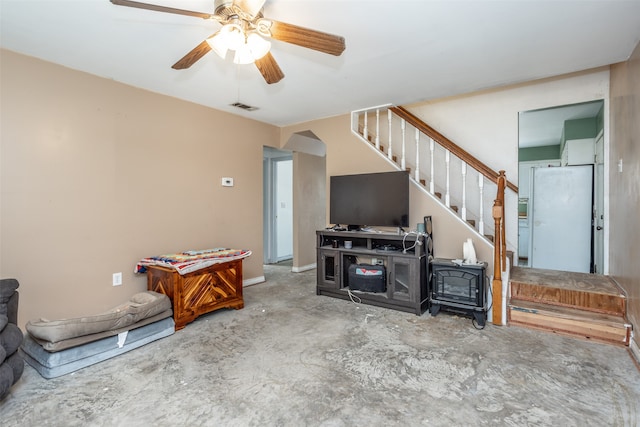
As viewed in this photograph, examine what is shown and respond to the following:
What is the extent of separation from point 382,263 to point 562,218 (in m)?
2.65

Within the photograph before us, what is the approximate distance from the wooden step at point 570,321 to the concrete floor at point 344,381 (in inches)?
4.1

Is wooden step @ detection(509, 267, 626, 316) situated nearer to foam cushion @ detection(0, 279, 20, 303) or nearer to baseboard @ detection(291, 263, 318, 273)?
baseboard @ detection(291, 263, 318, 273)

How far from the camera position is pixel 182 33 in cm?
228

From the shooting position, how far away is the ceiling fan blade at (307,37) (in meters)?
1.72

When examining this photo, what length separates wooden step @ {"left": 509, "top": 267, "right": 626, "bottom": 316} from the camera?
2738 millimetres

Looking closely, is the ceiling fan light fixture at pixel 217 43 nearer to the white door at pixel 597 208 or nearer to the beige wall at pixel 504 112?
the beige wall at pixel 504 112

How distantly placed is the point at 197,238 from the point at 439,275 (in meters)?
2.80

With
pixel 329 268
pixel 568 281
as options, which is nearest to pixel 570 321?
pixel 568 281

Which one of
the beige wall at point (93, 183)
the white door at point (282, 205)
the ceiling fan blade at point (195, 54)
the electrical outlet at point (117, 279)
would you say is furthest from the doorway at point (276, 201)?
the ceiling fan blade at point (195, 54)

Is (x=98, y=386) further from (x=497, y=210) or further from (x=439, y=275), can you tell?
(x=497, y=210)

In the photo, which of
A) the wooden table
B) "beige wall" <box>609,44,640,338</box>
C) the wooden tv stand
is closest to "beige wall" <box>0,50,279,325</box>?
the wooden table

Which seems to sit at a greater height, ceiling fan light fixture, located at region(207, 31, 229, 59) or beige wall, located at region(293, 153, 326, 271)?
ceiling fan light fixture, located at region(207, 31, 229, 59)

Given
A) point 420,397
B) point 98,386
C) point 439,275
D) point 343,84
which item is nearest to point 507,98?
point 343,84

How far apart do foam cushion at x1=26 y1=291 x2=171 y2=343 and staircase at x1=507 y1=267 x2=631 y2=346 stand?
3216mm
